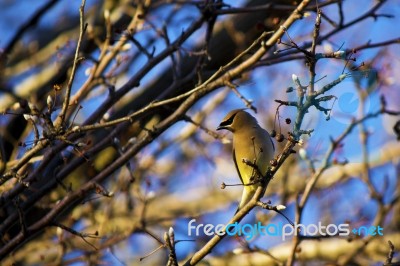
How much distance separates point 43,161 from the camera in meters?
3.45

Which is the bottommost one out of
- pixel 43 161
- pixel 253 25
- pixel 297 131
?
pixel 297 131

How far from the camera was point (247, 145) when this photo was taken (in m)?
3.69

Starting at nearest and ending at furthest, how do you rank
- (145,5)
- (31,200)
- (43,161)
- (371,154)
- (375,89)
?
1. (43,161)
2. (31,200)
3. (145,5)
4. (375,89)
5. (371,154)

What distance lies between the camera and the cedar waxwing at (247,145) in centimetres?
342

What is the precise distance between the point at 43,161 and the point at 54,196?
1.56 metres

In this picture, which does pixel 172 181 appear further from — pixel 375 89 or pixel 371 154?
pixel 375 89

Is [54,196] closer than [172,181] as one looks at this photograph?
Yes

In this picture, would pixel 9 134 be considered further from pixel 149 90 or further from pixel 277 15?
pixel 277 15

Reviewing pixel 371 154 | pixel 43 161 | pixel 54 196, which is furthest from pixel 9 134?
pixel 371 154

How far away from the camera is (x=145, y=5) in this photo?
429 centimetres

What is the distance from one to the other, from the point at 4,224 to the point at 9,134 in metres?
1.36

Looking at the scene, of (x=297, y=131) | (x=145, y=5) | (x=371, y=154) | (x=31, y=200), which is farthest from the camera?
(x=371, y=154)

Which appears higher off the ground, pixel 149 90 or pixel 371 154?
pixel 371 154

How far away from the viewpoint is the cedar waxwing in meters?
3.42
